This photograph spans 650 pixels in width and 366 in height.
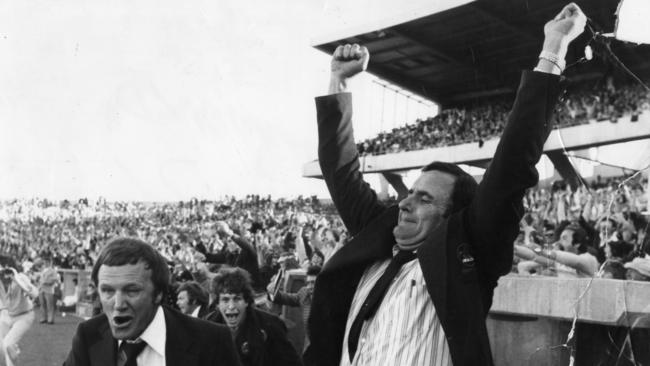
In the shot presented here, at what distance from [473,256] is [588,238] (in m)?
5.29

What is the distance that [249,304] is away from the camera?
4617 mm

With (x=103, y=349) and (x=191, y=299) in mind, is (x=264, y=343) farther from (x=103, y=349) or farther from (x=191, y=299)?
(x=103, y=349)

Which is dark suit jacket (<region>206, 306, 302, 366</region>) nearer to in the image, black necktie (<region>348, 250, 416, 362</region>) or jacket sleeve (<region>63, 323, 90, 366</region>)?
jacket sleeve (<region>63, 323, 90, 366</region>)

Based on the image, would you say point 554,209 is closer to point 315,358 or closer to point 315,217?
point 315,217

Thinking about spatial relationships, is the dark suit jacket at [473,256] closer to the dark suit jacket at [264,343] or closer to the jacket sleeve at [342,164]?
the jacket sleeve at [342,164]

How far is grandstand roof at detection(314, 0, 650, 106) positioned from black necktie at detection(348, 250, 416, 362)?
20.6m

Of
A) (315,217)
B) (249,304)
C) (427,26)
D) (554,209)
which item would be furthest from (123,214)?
(249,304)

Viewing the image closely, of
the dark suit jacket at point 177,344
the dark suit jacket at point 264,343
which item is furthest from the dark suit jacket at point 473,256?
the dark suit jacket at point 264,343

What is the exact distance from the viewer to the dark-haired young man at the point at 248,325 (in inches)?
168

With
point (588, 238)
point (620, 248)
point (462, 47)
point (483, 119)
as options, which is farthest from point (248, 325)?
point (483, 119)

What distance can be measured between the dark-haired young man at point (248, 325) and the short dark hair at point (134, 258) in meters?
1.97

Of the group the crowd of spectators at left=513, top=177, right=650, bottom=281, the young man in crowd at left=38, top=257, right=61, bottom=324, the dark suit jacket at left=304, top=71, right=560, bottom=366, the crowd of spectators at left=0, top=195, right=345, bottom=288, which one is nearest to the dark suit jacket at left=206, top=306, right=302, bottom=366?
the crowd of spectators at left=513, top=177, right=650, bottom=281

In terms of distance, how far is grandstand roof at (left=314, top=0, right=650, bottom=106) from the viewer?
2422cm

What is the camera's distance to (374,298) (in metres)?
1.99
